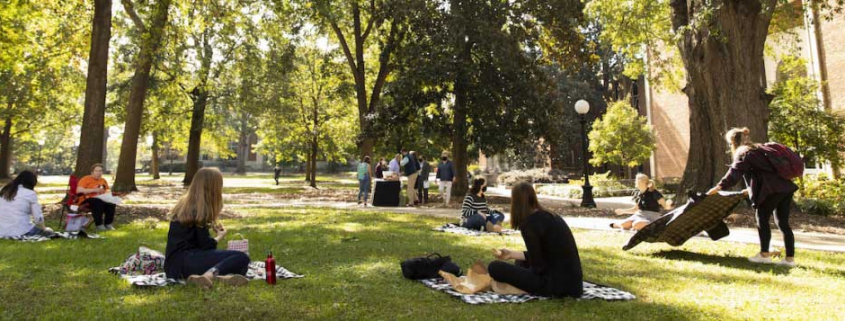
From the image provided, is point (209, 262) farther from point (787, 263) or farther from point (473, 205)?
point (787, 263)

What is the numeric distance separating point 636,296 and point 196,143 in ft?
99.2

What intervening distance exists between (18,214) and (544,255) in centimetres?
850

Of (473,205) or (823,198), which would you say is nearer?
(473,205)

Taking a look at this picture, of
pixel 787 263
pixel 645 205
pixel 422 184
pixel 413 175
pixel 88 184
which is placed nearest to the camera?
pixel 787 263

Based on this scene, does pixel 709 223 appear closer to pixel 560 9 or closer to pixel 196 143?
pixel 560 9

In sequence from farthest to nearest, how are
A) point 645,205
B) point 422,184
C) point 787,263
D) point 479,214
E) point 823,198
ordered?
point 422,184 < point 823,198 < point 479,214 < point 645,205 < point 787,263

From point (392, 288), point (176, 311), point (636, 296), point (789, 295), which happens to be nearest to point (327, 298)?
point (392, 288)

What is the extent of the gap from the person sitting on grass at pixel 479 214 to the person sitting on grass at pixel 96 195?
6.83 m

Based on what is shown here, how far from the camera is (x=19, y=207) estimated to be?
8.33 meters

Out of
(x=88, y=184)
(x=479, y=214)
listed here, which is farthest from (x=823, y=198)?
(x=88, y=184)

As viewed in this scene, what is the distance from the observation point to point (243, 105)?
2984 cm

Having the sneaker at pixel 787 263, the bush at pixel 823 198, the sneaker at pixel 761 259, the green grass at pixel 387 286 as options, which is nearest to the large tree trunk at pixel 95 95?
the green grass at pixel 387 286

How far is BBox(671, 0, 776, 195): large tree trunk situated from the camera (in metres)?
12.1

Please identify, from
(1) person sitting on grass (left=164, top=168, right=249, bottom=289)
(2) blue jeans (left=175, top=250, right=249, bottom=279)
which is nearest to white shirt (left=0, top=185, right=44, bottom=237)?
(1) person sitting on grass (left=164, top=168, right=249, bottom=289)
